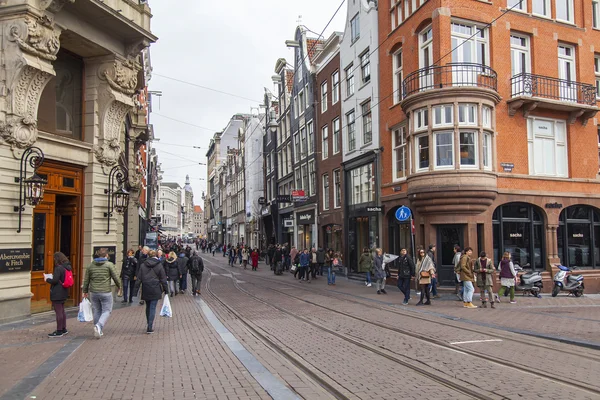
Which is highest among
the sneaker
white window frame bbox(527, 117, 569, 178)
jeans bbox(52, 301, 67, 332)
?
white window frame bbox(527, 117, 569, 178)

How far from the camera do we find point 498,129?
772 inches

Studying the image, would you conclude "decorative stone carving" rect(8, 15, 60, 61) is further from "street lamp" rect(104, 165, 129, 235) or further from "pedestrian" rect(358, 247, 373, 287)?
"pedestrian" rect(358, 247, 373, 287)

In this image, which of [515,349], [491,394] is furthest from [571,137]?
[491,394]

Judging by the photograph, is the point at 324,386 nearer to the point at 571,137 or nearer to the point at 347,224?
the point at 571,137

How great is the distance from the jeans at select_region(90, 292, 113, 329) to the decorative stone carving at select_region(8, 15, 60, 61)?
21.5 feet

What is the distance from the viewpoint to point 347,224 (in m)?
28.3

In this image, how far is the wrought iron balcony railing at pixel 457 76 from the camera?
18719 millimetres

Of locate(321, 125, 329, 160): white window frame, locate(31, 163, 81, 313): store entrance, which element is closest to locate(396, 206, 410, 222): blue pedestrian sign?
locate(31, 163, 81, 313): store entrance

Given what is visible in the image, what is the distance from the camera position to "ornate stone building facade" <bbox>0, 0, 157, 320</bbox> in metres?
12.3

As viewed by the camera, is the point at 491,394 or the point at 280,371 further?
the point at 280,371

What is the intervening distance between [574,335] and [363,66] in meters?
18.7

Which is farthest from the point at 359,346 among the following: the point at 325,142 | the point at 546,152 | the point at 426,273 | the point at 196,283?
the point at 325,142

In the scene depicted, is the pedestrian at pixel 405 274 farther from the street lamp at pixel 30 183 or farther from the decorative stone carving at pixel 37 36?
the decorative stone carving at pixel 37 36

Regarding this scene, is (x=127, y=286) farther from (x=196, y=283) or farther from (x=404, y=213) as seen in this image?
(x=404, y=213)
